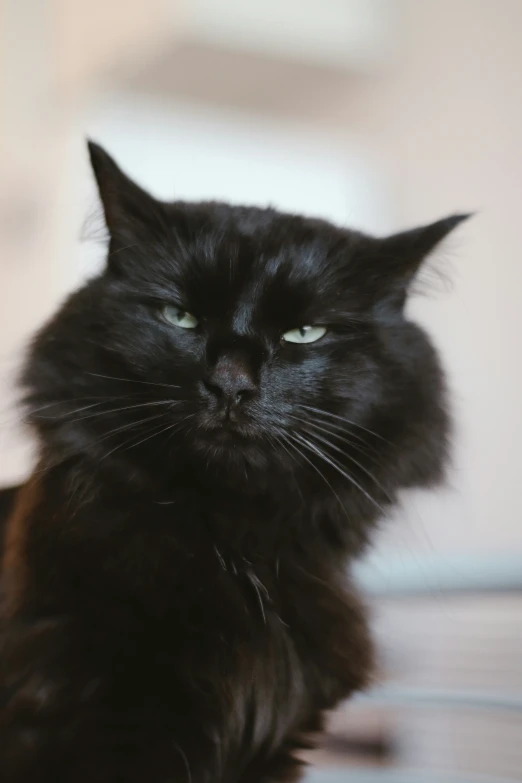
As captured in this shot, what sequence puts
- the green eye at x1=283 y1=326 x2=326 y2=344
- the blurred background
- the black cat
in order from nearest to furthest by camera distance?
the black cat → the green eye at x1=283 y1=326 x2=326 y2=344 → the blurred background

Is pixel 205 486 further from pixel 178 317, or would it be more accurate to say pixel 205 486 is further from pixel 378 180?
pixel 378 180

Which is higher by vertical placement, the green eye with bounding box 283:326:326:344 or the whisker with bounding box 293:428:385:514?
the green eye with bounding box 283:326:326:344

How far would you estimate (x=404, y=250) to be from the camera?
2.66ft

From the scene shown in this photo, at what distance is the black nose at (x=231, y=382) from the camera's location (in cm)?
69

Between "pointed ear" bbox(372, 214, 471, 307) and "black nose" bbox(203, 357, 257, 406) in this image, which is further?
"pointed ear" bbox(372, 214, 471, 307)

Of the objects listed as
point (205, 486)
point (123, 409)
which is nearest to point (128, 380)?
point (123, 409)

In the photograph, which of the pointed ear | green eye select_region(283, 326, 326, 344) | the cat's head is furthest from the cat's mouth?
the pointed ear

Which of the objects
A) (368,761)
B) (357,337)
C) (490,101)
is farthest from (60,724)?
(490,101)

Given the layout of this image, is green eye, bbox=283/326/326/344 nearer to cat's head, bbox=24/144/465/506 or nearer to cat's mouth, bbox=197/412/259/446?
cat's head, bbox=24/144/465/506

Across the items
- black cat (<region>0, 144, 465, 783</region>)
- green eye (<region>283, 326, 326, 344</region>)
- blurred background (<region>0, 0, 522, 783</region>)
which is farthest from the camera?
blurred background (<region>0, 0, 522, 783</region>)

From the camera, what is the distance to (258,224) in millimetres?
849

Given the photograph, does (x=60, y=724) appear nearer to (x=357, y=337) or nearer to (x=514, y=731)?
(x=357, y=337)

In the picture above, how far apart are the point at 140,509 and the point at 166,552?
0.19 ft

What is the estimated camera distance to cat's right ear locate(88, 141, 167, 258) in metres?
0.79
